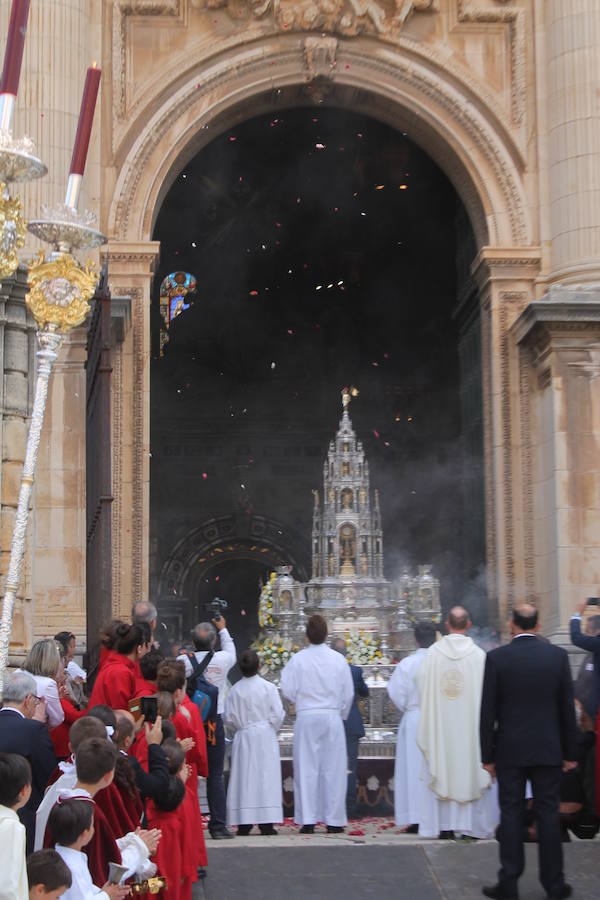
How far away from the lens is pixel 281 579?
17422mm

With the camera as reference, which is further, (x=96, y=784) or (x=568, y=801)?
(x=568, y=801)

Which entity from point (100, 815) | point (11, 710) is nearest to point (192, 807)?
point (11, 710)

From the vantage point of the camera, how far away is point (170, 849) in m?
7.80

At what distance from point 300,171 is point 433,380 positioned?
176 inches

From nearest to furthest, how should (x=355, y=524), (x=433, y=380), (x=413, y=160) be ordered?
1. (x=355, y=524)
2. (x=413, y=160)
3. (x=433, y=380)

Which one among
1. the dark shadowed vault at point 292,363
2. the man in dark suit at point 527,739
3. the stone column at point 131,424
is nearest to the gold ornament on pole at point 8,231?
the man in dark suit at point 527,739

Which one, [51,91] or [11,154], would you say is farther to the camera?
[51,91]

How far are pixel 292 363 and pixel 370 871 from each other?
726 inches

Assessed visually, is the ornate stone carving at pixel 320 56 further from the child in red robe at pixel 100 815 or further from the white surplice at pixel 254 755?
the child in red robe at pixel 100 815

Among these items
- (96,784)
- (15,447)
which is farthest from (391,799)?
(96,784)

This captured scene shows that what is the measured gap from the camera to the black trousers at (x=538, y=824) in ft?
27.6

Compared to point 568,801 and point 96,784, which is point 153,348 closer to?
point 568,801

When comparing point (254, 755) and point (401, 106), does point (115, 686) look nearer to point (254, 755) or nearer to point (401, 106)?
point (254, 755)

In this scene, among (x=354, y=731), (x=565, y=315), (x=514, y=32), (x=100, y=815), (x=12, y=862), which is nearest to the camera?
(x=12, y=862)
